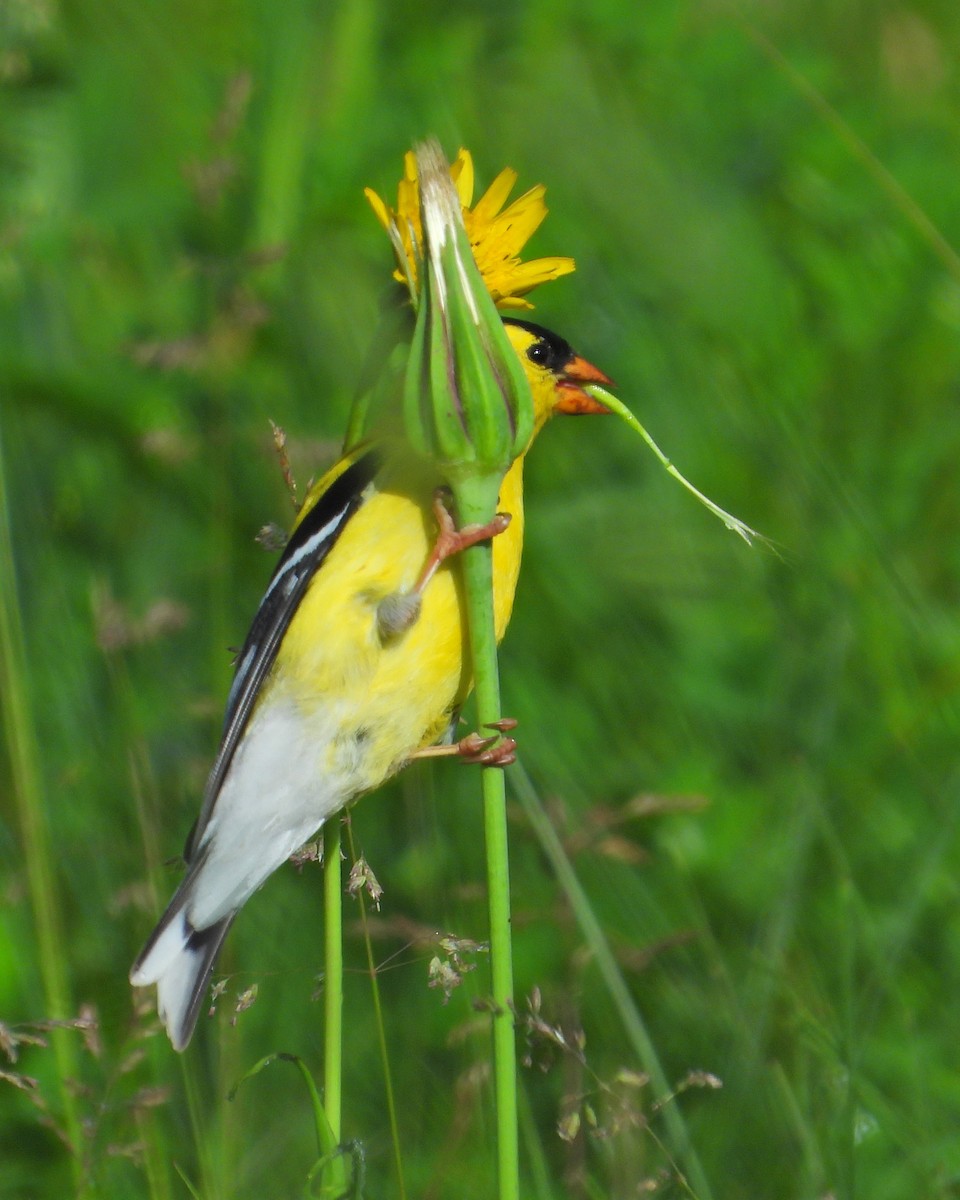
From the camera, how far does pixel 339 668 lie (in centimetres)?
148

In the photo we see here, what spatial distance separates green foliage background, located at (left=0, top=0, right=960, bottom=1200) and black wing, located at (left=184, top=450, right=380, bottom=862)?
272 millimetres

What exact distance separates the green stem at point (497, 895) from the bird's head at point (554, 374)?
19.7 inches

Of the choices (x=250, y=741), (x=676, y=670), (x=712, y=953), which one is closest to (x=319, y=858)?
(x=250, y=741)

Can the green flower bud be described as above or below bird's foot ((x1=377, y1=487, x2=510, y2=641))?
above

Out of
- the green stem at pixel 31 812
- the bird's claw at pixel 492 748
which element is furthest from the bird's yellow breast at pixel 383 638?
the green stem at pixel 31 812

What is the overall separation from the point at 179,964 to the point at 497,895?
642mm

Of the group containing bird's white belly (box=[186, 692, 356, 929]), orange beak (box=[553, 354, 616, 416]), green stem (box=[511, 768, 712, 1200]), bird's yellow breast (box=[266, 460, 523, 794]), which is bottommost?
green stem (box=[511, 768, 712, 1200])

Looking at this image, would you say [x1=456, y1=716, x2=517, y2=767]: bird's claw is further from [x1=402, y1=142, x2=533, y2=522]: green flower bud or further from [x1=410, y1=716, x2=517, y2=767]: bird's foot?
[x1=402, y1=142, x2=533, y2=522]: green flower bud

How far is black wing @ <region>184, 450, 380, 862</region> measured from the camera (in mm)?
1469

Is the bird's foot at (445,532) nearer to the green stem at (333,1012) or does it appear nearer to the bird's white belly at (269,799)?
the bird's white belly at (269,799)

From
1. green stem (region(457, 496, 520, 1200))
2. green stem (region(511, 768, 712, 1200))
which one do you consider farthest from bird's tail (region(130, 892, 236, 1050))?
green stem (region(457, 496, 520, 1200))

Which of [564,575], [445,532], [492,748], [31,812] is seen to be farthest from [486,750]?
[564,575]

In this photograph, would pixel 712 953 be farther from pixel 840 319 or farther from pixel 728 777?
pixel 840 319

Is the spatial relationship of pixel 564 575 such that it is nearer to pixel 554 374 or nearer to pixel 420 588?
pixel 554 374
